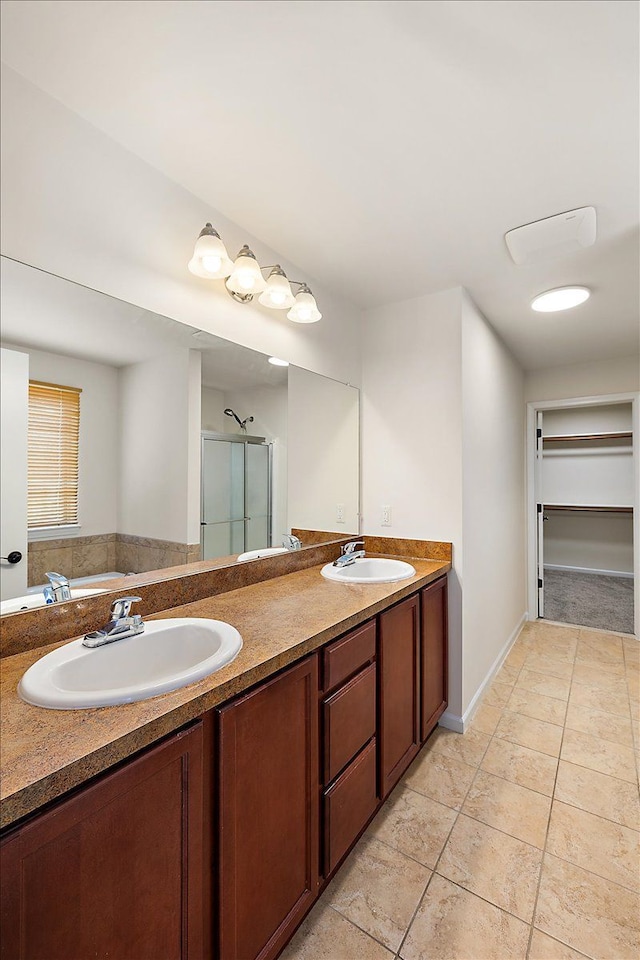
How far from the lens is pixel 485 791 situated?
192cm

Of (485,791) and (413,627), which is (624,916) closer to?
(485,791)

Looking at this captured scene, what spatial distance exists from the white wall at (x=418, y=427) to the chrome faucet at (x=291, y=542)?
0.58 metres

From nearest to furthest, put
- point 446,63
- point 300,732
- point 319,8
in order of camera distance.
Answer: point 319,8, point 446,63, point 300,732

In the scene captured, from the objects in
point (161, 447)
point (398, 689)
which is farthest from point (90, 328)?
point (398, 689)

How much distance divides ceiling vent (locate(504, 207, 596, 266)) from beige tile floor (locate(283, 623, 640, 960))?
7.78 ft

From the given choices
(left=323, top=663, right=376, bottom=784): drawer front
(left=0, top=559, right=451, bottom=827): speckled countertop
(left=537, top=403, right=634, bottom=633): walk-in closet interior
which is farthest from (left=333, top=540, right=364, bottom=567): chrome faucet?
Result: (left=537, top=403, right=634, bottom=633): walk-in closet interior

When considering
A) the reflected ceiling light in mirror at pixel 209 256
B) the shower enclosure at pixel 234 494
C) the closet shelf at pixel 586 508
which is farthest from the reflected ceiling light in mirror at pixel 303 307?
the closet shelf at pixel 586 508

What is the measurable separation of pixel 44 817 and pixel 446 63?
1834mm

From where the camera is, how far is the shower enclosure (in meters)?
1.81

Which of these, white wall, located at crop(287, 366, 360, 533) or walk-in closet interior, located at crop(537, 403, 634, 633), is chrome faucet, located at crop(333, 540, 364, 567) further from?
walk-in closet interior, located at crop(537, 403, 634, 633)

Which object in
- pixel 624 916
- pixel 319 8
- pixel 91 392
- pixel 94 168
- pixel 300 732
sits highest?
pixel 319 8

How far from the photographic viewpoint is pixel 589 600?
4637mm

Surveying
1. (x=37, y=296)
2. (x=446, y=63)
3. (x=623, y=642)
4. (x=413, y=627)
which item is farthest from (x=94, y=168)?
(x=623, y=642)

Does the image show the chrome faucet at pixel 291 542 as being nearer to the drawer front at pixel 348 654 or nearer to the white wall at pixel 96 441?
the drawer front at pixel 348 654
